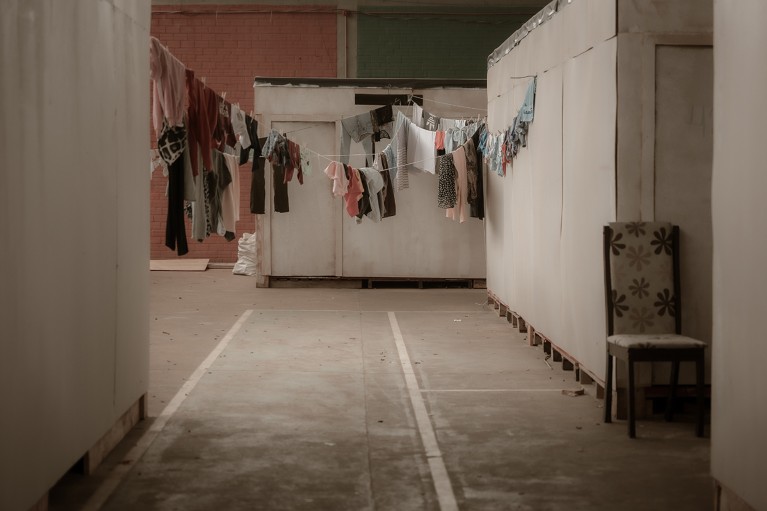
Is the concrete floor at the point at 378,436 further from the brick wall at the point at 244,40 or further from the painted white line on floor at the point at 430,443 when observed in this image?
the brick wall at the point at 244,40

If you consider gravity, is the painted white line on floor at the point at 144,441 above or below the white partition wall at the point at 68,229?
below

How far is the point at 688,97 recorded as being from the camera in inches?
224

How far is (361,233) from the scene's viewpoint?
496 inches

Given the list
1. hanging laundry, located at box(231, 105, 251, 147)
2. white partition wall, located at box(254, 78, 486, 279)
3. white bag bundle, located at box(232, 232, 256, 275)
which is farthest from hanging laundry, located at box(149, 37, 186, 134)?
white bag bundle, located at box(232, 232, 256, 275)

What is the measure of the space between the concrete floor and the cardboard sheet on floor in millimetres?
5798

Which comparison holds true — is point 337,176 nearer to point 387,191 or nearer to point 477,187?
point 387,191

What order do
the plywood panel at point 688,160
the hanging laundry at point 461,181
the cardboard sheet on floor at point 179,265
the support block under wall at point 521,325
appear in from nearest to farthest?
the plywood panel at point 688,160 → the support block under wall at point 521,325 → the hanging laundry at point 461,181 → the cardboard sheet on floor at point 179,265

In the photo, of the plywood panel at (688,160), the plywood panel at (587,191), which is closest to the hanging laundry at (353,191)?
the plywood panel at (587,191)

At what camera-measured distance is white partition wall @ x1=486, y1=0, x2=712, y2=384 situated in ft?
18.5

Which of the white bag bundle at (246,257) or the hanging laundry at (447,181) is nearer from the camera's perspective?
the hanging laundry at (447,181)

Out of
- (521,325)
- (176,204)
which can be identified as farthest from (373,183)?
(176,204)

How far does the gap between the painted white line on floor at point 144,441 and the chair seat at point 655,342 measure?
2559 mm

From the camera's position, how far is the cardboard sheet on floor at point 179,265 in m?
14.7

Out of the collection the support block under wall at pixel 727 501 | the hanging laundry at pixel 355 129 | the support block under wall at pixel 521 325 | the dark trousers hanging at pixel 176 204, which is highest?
the hanging laundry at pixel 355 129
